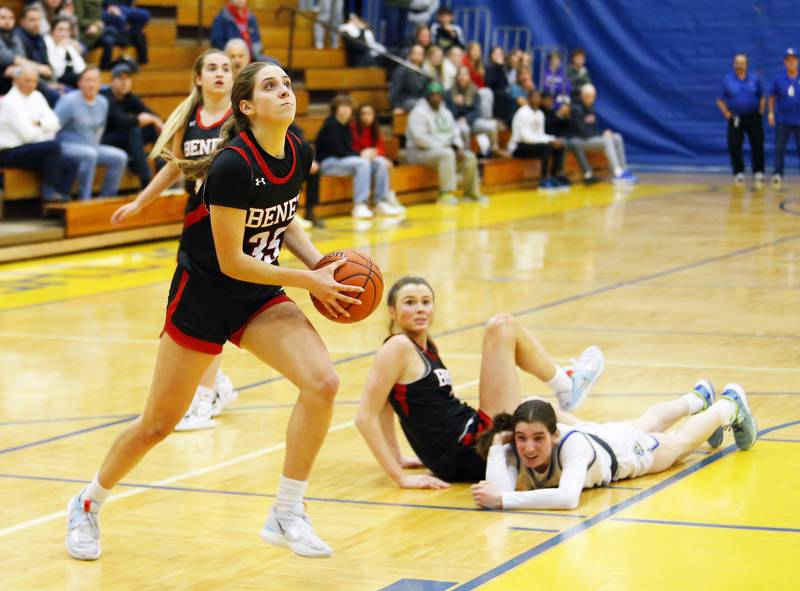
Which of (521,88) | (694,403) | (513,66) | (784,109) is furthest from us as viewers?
(513,66)

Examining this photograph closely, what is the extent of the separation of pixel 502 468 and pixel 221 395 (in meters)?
2.11

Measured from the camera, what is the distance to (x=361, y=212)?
54.9 feet

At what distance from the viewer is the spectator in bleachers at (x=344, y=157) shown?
1691cm

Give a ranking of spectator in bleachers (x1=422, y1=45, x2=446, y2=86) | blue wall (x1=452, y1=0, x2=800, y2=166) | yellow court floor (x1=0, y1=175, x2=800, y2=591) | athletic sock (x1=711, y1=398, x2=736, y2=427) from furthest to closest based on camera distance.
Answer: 1. blue wall (x1=452, y1=0, x2=800, y2=166)
2. spectator in bleachers (x1=422, y1=45, x2=446, y2=86)
3. athletic sock (x1=711, y1=398, x2=736, y2=427)
4. yellow court floor (x1=0, y1=175, x2=800, y2=591)

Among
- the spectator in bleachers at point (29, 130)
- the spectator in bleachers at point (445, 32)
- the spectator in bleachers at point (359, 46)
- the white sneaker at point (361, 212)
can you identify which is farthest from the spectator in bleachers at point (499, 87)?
the spectator in bleachers at point (29, 130)

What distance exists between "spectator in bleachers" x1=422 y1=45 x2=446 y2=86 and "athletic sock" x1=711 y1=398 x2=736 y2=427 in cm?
1465

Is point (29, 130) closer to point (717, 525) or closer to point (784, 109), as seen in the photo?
point (717, 525)

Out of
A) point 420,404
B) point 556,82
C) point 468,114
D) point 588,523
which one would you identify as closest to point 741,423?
point 588,523

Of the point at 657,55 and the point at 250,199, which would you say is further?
the point at 657,55

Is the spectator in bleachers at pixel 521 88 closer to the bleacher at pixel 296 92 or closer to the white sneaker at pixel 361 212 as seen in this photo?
the bleacher at pixel 296 92

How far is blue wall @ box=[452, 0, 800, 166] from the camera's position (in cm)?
2455

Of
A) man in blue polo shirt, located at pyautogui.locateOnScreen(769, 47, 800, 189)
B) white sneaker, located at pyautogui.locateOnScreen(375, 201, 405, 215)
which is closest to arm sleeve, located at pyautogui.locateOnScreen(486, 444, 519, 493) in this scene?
white sneaker, located at pyautogui.locateOnScreen(375, 201, 405, 215)

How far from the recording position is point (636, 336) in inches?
362

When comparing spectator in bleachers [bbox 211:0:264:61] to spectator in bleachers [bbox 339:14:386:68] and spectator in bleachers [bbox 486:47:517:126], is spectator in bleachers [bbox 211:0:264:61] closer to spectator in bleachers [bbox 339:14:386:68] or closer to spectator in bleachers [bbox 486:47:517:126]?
spectator in bleachers [bbox 339:14:386:68]
